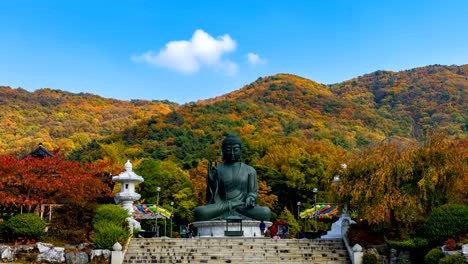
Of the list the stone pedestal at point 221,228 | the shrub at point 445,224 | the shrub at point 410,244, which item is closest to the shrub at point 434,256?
the shrub at point 445,224

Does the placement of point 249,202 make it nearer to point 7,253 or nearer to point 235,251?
point 235,251

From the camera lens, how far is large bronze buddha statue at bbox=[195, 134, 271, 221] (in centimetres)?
2884

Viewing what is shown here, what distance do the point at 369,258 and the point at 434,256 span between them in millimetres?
2360

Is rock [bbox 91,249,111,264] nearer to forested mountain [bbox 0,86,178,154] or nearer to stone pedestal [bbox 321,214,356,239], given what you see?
stone pedestal [bbox 321,214,356,239]

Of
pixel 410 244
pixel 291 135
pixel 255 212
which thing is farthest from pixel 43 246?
pixel 291 135

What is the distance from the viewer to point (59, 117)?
294 ft

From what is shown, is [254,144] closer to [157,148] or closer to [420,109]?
[157,148]

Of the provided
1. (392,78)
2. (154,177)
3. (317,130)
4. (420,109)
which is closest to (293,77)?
(392,78)

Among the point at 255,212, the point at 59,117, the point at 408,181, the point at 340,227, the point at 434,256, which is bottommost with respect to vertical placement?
the point at 434,256

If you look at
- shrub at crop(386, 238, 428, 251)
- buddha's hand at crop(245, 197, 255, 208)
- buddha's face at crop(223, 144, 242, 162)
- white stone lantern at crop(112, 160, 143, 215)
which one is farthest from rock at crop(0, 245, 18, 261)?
shrub at crop(386, 238, 428, 251)

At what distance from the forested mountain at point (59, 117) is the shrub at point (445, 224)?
53.9 metres

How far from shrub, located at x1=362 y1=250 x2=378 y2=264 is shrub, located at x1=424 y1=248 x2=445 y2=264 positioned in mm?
1918

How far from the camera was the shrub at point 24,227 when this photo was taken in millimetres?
23167

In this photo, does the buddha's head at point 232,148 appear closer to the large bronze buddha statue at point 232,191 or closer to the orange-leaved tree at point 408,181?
the large bronze buddha statue at point 232,191
